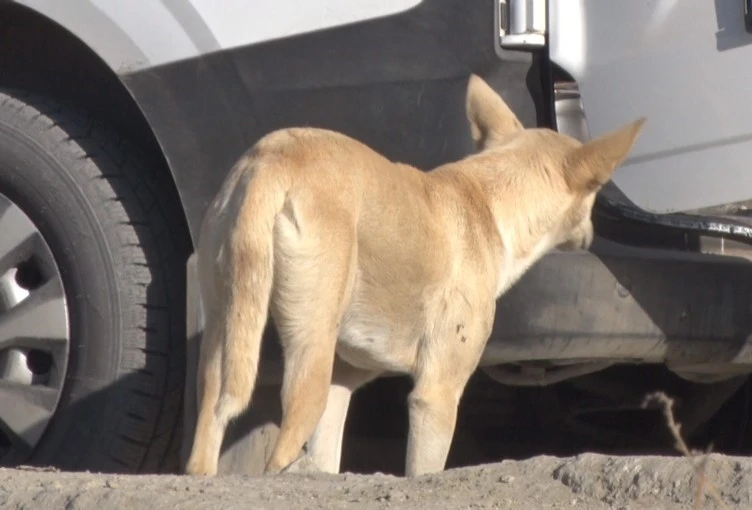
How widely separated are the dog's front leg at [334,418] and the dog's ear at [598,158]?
978mm

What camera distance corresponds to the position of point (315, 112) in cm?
459

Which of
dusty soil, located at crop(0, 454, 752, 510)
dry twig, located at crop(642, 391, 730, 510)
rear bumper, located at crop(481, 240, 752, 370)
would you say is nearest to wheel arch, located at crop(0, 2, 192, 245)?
rear bumper, located at crop(481, 240, 752, 370)

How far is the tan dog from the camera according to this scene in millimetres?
4102

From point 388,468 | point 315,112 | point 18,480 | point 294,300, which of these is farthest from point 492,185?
point 18,480

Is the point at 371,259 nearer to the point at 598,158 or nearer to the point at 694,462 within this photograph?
the point at 598,158

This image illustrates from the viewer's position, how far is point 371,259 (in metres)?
4.45

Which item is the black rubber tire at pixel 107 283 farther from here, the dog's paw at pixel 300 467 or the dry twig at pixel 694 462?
the dry twig at pixel 694 462

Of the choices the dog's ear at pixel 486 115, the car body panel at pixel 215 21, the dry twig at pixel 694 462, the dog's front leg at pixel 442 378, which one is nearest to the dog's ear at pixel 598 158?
the dog's ear at pixel 486 115

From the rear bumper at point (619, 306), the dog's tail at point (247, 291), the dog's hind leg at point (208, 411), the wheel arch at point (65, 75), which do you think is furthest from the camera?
the wheel arch at point (65, 75)

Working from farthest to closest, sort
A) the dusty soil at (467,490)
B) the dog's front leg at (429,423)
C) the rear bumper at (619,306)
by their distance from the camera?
1. the dog's front leg at (429,423)
2. the rear bumper at (619,306)
3. the dusty soil at (467,490)

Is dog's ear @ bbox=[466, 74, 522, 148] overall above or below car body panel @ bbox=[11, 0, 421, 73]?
below

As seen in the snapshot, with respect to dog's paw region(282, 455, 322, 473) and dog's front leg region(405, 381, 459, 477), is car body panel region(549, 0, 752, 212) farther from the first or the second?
dog's paw region(282, 455, 322, 473)

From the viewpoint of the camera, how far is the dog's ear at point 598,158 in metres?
4.52

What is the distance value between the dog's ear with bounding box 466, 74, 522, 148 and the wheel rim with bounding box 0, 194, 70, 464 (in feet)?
4.77
